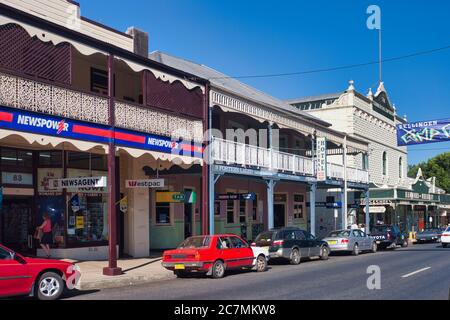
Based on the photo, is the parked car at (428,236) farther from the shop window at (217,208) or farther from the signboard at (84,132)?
the signboard at (84,132)

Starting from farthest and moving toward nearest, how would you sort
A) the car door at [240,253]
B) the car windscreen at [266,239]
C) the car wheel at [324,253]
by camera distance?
the car wheel at [324,253] < the car windscreen at [266,239] < the car door at [240,253]

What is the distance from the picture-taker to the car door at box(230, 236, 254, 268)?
17.2 metres

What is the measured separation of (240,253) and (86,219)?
20.5ft

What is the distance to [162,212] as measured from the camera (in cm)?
2500

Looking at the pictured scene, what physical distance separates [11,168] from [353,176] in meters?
22.9

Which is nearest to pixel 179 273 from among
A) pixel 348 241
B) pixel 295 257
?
pixel 295 257

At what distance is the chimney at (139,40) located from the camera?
23.7 m

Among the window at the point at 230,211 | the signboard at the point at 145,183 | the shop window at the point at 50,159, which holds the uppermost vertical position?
the shop window at the point at 50,159

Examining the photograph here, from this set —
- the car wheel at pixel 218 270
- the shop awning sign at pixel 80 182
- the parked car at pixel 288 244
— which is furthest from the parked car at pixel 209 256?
the shop awning sign at pixel 80 182

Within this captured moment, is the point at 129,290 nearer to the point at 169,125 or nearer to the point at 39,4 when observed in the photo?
the point at 169,125

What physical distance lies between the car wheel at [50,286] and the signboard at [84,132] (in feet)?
14.2

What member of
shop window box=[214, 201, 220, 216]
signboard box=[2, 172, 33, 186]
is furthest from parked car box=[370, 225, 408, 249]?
signboard box=[2, 172, 33, 186]

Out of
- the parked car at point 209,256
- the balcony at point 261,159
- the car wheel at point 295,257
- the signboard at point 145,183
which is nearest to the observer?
the parked car at point 209,256

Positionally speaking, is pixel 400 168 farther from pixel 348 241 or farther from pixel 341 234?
pixel 348 241
